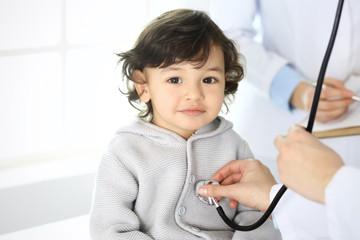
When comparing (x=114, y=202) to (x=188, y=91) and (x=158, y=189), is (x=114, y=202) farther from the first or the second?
(x=188, y=91)

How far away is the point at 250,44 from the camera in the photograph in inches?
59.9

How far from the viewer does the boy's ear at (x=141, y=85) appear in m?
1.24

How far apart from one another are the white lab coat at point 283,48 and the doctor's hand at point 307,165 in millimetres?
646

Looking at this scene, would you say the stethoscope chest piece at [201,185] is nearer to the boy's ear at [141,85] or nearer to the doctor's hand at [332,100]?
the boy's ear at [141,85]

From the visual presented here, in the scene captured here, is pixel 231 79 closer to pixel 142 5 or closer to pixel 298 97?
pixel 298 97

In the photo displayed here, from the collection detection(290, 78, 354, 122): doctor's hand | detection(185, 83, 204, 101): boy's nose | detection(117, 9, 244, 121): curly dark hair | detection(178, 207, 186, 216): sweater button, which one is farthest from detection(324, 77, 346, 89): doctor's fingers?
detection(178, 207, 186, 216): sweater button

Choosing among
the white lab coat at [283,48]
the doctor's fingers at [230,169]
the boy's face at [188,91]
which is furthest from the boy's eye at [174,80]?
the white lab coat at [283,48]

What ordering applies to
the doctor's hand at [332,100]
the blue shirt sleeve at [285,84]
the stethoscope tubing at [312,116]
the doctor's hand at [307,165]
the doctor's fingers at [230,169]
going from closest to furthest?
1. the doctor's hand at [307,165]
2. the stethoscope tubing at [312,116]
3. the doctor's fingers at [230,169]
4. the doctor's hand at [332,100]
5. the blue shirt sleeve at [285,84]

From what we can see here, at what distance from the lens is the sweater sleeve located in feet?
3.70

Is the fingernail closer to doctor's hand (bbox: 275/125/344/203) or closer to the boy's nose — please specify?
the boy's nose

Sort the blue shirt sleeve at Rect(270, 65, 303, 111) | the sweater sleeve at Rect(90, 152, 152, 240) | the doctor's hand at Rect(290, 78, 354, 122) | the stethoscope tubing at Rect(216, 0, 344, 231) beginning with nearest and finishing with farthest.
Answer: the stethoscope tubing at Rect(216, 0, 344, 231) → the sweater sleeve at Rect(90, 152, 152, 240) → the doctor's hand at Rect(290, 78, 354, 122) → the blue shirt sleeve at Rect(270, 65, 303, 111)

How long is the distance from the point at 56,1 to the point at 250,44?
557mm

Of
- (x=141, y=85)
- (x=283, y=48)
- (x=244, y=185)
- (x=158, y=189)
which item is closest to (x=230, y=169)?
(x=244, y=185)

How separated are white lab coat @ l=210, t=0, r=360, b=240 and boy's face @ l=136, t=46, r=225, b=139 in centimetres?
29
